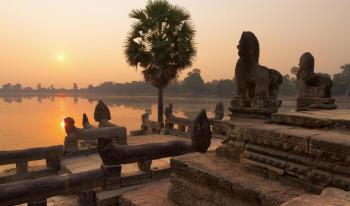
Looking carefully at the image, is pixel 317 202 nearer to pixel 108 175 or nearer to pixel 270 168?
pixel 270 168

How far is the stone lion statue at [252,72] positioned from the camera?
18.7 feet

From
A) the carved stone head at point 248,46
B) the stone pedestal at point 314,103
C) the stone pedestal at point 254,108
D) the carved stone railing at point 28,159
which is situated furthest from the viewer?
the stone pedestal at point 314,103

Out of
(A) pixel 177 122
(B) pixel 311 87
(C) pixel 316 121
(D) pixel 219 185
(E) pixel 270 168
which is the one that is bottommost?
(A) pixel 177 122

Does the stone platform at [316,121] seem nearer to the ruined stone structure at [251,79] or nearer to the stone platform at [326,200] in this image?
the stone platform at [326,200]

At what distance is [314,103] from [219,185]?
19.9 ft

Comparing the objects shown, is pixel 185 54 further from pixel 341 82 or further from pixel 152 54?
pixel 341 82

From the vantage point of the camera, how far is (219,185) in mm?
3273

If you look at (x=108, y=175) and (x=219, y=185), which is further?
(x=108, y=175)

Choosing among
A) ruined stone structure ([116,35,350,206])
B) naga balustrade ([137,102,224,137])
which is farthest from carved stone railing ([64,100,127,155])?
ruined stone structure ([116,35,350,206])

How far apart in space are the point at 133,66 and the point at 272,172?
1325cm

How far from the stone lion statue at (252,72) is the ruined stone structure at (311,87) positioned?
107 inches

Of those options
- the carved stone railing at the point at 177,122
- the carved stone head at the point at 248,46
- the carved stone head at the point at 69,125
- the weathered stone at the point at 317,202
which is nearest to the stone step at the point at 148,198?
the weathered stone at the point at 317,202

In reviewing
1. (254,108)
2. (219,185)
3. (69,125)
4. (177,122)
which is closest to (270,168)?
(219,185)

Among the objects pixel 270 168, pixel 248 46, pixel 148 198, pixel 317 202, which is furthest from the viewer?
pixel 248 46
